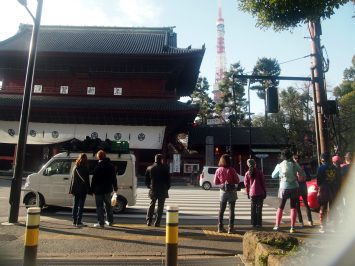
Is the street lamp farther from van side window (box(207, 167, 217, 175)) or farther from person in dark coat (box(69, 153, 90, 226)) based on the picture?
van side window (box(207, 167, 217, 175))

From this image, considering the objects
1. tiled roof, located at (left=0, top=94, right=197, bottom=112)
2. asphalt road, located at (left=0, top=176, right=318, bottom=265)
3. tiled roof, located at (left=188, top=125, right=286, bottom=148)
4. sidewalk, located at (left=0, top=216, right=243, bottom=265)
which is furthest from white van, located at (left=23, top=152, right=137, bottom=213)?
tiled roof, located at (left=188, top=125, right=286, bottom=148)

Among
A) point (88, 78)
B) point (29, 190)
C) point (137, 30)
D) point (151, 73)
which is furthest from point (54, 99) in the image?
point (29, 190)

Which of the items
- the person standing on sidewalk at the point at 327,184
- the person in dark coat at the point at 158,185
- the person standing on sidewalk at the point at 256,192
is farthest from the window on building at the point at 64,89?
the person standing on sidewalk at the point at 327,184

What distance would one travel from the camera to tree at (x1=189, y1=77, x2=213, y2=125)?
54.2m

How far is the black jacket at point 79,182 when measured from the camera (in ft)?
27.8

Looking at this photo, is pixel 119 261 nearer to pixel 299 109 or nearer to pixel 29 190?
pixel 29 190

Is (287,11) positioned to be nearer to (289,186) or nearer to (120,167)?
(289,186)

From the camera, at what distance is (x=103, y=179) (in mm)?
8367

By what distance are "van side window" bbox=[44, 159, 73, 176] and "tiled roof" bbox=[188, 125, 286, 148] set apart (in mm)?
24941

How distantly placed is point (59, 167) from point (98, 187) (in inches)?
125

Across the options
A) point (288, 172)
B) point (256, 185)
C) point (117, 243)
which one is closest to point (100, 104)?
point (256, 185)

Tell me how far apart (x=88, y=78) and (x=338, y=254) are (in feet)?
98.7

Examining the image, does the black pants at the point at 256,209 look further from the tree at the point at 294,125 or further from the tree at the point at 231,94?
the tree at the point at 231,94

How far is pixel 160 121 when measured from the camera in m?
29.5
